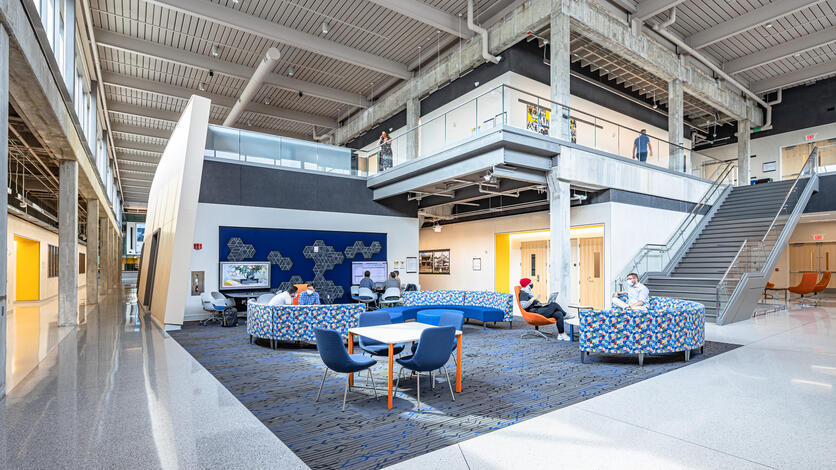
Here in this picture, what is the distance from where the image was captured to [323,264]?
14.0 meters

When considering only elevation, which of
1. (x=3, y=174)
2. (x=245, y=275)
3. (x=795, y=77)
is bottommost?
(x=245, y=275)

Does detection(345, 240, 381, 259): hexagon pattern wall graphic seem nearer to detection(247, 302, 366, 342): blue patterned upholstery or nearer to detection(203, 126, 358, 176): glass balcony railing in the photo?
detection(203, 126, 358, 176): glass balcony railing

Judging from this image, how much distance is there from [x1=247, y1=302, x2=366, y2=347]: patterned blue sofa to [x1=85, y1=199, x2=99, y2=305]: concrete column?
382 inches

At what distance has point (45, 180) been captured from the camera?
1736 centimetres

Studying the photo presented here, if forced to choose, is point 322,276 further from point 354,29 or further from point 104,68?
point 104,68

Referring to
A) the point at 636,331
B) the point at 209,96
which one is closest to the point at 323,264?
the point at 209,96

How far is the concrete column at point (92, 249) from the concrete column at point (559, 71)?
14.2 metres

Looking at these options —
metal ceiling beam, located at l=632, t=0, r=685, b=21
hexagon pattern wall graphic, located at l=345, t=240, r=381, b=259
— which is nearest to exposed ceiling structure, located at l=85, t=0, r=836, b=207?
metal ceiling beam, located at l=632, t=0, r=685, b=21

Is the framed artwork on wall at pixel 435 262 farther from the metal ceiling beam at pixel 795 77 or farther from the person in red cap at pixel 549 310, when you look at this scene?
the metal ceiling beam at pixel 795 77

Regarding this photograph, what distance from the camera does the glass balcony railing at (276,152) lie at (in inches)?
502

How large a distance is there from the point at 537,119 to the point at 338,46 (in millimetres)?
7131

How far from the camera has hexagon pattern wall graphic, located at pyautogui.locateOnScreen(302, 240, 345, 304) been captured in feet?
45.3

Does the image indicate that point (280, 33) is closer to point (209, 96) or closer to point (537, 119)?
point (209, 96)

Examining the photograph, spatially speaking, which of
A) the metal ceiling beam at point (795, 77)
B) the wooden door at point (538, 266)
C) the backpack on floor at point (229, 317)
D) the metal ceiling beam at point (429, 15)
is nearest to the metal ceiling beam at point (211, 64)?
the metal ceiling beam at point (429, 15)
